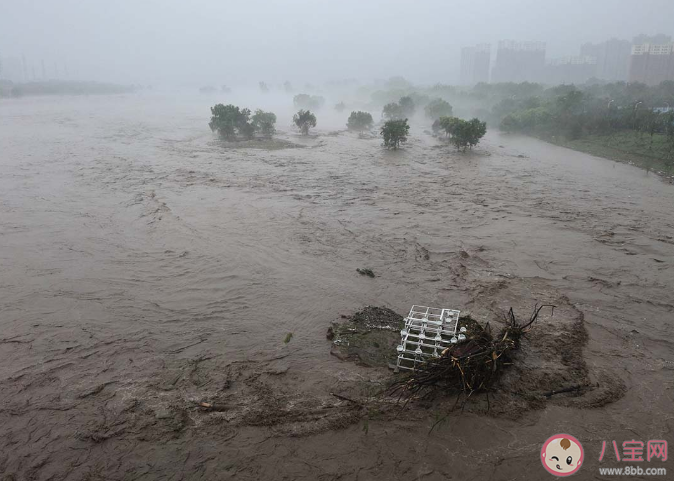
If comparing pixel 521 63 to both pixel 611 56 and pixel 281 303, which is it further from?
pixel 281 303

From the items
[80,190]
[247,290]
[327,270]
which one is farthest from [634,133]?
[80,190]

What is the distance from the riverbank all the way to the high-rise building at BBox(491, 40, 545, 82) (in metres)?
90.9

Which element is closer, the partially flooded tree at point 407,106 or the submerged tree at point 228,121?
the submerged tree at point 228,121

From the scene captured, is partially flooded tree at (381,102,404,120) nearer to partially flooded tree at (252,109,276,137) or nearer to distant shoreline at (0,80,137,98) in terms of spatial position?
partially flooded tree at (252,109,276,137)

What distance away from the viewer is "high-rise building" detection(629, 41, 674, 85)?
64.2 metres

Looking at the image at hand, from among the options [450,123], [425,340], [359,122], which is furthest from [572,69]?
[425,340]

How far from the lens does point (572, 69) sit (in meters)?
111

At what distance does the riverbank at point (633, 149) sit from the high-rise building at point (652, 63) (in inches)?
1844

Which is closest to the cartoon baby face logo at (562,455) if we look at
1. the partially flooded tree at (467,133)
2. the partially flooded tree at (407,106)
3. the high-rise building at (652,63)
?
the partially flooded tree at (467,133)

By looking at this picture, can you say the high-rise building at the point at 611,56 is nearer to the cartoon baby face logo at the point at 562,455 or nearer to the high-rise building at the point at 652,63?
the high-rise building at the point at 652,63

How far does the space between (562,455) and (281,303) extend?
5.12m

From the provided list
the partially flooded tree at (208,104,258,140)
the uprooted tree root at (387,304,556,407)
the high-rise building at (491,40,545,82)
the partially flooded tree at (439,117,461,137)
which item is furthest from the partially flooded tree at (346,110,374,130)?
the high-rise building at (491,40,545,82)

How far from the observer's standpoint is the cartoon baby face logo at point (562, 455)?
510 centimetres

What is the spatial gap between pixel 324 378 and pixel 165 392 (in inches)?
85.3
